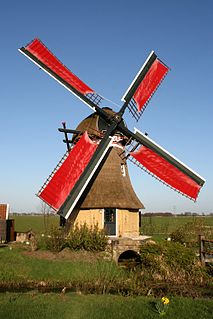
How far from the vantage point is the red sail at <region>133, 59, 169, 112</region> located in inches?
808

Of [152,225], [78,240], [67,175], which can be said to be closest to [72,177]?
[67,175]

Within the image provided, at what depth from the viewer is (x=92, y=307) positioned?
35.3 feet

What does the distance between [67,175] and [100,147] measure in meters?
2.38

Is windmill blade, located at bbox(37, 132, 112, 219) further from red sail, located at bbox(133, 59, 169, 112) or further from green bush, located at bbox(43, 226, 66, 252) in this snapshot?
red sail, located at bbox(133, 59, 169, 112)

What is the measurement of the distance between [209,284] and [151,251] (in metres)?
3.39

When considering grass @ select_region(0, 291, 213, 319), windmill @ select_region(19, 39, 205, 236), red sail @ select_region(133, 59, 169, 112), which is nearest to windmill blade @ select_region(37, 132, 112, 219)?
windmill @ select_region(19, 39, 205, 236)

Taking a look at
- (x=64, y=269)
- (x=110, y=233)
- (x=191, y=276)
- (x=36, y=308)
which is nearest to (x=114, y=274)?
(x=64, y=269)

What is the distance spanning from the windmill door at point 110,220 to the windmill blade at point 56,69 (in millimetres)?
5713

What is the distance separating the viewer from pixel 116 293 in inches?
521

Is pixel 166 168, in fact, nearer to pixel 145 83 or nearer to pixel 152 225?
pixel 145 83

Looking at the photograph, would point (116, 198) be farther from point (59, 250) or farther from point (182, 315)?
point (182, 315)

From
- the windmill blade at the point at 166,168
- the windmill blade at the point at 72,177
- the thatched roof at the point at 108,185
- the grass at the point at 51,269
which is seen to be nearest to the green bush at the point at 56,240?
the grass at the point at 51,269

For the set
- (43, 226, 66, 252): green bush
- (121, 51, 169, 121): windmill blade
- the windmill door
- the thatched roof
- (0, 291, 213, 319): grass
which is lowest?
(0, 291, 213, 319): grass

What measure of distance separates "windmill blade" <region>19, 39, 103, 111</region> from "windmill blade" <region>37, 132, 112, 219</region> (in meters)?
2.31
